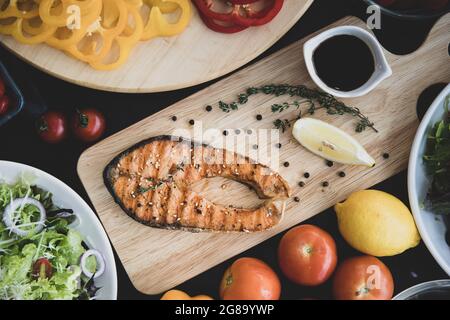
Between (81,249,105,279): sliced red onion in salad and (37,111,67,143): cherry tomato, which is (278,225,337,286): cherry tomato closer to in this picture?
(81,249,105,279): sliced red onion in salad

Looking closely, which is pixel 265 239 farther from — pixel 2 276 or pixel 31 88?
pixel 31 88

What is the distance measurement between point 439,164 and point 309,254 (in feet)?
2.15

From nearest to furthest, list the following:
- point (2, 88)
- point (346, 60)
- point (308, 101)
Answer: point (2, 88), point (346, 60), point (308, 101)

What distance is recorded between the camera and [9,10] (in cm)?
214

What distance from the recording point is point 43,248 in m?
2.20

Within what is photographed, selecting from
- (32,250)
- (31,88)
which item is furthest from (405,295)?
(31,88)

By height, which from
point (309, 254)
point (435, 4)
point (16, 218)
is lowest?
point (309, 254)

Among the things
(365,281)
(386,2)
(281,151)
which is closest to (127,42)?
(281,151)

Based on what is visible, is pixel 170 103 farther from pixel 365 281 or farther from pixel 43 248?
pixel 365 281

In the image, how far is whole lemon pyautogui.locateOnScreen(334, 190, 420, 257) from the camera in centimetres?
215

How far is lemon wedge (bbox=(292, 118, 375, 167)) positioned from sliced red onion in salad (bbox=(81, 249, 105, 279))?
956 millimetres

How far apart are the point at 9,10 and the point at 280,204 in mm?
1343

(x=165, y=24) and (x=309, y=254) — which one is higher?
(x=165, y=24)

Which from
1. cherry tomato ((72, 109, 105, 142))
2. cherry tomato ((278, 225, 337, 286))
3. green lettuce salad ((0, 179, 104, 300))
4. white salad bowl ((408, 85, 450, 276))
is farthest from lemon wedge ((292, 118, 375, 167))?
green lettuce salad ((0, 179, 104, 300))
